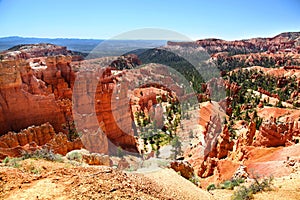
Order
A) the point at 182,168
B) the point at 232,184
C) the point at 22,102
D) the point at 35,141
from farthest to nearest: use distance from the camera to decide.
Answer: the point at 22,102
the point at 35,141
the point at 182,168
the point at 232,184

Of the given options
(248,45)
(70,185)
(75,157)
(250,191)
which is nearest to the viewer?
(70,185)

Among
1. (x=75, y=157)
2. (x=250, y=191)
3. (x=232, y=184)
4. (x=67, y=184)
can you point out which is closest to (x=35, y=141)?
(x=75, y=157)

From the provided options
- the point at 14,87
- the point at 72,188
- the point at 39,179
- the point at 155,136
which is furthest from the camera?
the point at 155,136

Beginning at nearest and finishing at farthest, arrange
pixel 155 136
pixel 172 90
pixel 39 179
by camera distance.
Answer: pixel 39 179, pixel 155 136, pixel 172 90

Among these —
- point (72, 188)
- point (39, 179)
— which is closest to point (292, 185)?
point (72, 188)

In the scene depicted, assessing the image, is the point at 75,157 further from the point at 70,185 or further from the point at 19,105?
the point at 19,105

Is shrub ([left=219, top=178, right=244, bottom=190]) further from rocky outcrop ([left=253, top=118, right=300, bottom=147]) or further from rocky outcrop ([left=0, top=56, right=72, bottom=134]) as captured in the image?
rocky outcrop ([left=0, top=56, right=72, bottom=134])

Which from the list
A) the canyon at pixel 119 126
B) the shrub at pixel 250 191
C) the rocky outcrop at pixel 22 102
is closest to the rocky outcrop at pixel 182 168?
the canyon at pixel 119 126

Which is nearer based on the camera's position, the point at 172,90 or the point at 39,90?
the point at 39,90

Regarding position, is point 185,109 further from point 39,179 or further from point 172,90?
point 39,179
